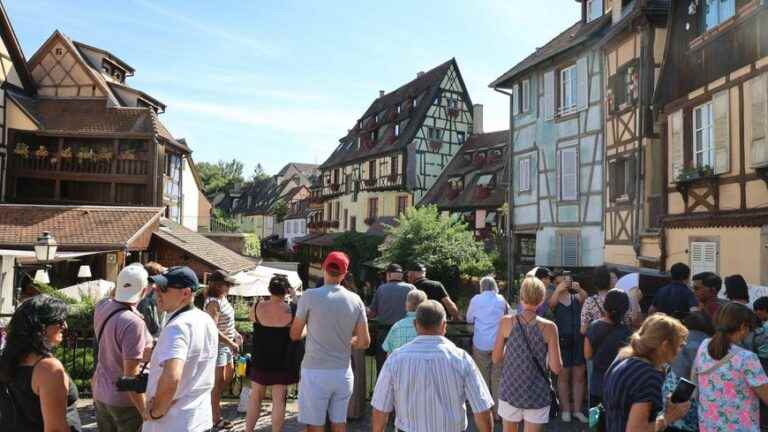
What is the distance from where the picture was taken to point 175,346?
364 cm

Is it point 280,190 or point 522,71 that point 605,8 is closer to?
point 522,71

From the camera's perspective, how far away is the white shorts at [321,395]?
5195 mm

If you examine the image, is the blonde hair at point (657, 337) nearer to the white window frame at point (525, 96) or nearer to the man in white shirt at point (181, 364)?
the man in white shirt at point (181, 364)

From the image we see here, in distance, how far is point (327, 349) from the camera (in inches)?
206

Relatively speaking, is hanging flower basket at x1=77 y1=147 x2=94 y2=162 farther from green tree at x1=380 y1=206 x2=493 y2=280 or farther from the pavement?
the pavement

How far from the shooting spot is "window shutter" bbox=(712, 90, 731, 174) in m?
12.2

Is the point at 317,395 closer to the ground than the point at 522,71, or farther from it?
closer to the ground

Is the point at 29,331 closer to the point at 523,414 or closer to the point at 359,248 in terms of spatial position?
the point at 523,414

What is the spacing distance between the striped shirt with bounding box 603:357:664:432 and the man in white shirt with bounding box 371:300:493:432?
0.76m

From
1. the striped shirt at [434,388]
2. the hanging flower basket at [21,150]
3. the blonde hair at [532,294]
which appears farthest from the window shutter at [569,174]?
the hanging flower basket at [21,150]

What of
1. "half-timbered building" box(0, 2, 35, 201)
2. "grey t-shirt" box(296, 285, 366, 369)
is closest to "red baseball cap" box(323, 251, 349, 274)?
"grey t-shirt" box(296, 285, 366, 369)

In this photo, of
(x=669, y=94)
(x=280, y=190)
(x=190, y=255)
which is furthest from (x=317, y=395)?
(x=280, y=190)

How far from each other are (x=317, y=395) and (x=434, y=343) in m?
1.72

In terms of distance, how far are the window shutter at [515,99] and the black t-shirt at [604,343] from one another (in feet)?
66.4
